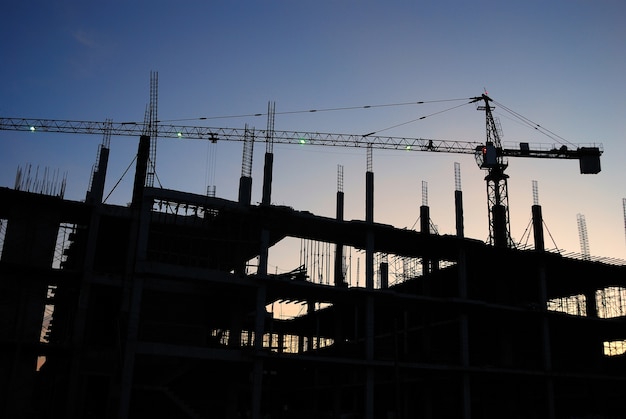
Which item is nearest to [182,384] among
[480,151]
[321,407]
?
[321,407]

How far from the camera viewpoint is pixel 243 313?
61531mm

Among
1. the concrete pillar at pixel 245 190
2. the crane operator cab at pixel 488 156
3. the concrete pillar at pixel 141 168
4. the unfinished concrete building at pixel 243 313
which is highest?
the crane operator cab at pixel 488 156

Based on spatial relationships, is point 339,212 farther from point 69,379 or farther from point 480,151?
point 480,151

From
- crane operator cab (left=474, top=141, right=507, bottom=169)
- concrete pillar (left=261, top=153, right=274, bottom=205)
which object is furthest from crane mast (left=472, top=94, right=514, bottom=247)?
concrete pillar (left=261, top=153, right=274, bottom=205)

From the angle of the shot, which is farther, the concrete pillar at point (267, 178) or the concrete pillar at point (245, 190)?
the concrete pillar at point (245, 190)

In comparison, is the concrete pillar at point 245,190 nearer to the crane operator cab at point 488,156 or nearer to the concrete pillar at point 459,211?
the concrete pillar at point 459,211

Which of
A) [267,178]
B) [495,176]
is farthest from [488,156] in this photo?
[267,178]

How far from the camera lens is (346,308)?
75812 millimetres

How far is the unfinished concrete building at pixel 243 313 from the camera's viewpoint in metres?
48.5

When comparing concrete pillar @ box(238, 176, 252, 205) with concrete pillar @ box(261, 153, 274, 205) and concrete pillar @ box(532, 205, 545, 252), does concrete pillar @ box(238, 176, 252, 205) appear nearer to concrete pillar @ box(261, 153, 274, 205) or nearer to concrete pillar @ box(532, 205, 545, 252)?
concrete pillar @ box(261, 153, 274, 205)

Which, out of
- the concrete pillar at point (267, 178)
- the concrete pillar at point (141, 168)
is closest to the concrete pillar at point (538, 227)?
the concrete pillar at point (267, 178)

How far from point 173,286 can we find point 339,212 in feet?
60.5

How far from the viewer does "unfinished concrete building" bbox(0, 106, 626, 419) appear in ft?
159

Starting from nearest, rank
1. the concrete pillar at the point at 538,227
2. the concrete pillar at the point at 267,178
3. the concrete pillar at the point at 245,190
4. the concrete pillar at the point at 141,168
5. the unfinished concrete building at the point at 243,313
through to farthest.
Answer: the unfinished concrete building at the point at 243,313 < the concrete pillar at the point at 267,178 < the concrete pillar at the point at 245,190 < the concrete pillar at the point at 141,168 < the concrete pillar at the point at 538,227
